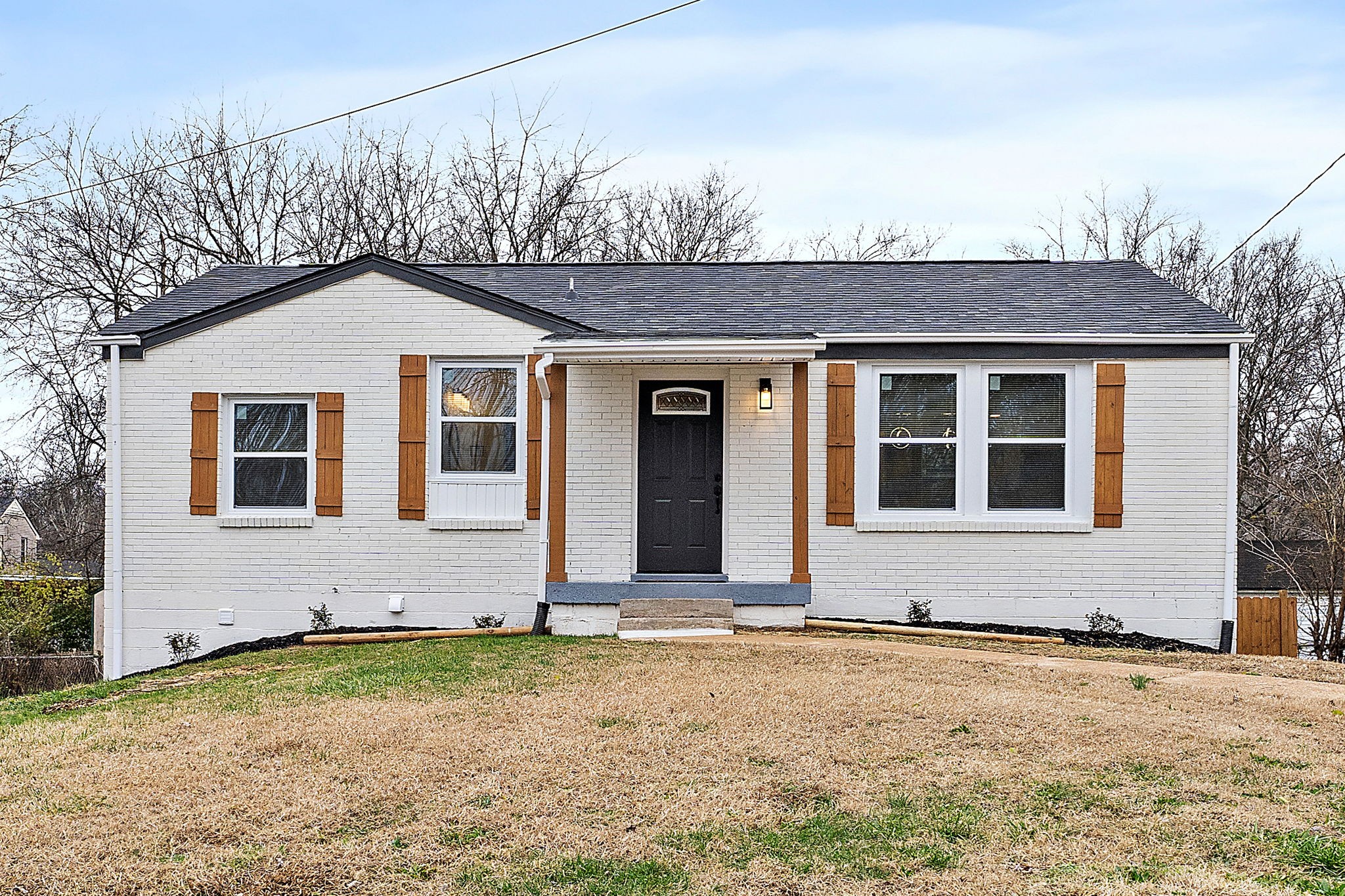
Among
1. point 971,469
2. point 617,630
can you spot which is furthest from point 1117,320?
point 617,630

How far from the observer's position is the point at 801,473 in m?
10.9

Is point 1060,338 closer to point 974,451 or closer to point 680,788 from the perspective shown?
point 974,451

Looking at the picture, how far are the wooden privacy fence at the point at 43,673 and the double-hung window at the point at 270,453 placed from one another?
4.36m

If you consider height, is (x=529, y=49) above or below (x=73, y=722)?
above

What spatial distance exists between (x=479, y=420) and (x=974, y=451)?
5327 millimetres

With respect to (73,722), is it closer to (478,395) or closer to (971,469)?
(478,395)

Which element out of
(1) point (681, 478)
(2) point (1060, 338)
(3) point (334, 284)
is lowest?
(1) point (681, 478)

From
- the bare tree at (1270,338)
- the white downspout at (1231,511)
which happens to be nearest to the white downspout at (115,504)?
the white downspout at (1231,511)

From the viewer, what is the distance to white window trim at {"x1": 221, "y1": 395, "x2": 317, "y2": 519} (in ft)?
37.2

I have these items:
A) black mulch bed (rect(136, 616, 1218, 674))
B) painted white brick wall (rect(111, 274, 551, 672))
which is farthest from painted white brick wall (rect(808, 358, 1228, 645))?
painted white brick wall (rect(111, 274, 551, 672))

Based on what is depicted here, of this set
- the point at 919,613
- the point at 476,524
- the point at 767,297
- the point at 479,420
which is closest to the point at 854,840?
the point at 919,613

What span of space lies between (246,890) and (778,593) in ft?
24.1

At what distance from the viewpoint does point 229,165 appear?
23.4 metres

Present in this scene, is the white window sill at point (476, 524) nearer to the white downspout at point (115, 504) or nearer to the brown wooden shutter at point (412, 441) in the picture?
the brown wooden shutter at point (412, 441)
